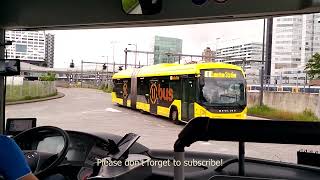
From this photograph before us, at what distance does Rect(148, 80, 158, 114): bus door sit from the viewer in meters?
12.9

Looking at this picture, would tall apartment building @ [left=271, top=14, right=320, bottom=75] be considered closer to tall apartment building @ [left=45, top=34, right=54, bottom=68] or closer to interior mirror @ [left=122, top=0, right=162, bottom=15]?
interior mirror @ [left=122, top=0, right=162, bottom=15]

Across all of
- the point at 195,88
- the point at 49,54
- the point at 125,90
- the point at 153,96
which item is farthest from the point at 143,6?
the point at 153,96

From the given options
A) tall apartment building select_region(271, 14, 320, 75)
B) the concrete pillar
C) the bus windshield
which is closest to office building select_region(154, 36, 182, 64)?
tall apartment building select_region(271, 14, 320, 75)

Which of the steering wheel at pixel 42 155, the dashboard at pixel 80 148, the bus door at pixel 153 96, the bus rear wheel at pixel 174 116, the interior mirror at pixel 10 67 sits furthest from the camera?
the bus door at pixel 153 96

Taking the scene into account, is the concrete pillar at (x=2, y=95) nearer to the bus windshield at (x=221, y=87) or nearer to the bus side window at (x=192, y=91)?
the bus windshield at (x=221, y=87)

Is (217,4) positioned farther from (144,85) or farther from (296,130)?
(144,85)

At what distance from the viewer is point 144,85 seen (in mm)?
14164

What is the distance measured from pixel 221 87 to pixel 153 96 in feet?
7.56

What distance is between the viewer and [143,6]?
3.90m

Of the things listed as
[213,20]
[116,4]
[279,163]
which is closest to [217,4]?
[213,20]

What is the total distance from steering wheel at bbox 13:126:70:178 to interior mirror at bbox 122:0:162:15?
161cm

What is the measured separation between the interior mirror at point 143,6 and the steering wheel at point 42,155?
161cm

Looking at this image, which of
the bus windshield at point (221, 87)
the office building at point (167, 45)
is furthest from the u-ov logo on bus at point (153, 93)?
the office building at point (167, 45)

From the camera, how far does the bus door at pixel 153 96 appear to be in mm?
12919
